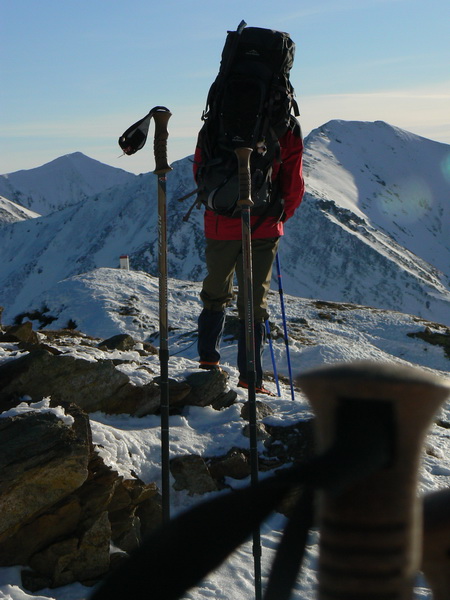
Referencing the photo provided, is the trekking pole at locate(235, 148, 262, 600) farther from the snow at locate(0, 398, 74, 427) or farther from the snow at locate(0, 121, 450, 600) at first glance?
the snow at locate(0, 398, 74, 427)

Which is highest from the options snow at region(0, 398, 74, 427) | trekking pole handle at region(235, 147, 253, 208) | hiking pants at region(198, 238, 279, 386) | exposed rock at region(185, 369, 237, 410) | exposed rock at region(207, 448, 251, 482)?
trekking pole handle at region(235, 147, 253, 208)

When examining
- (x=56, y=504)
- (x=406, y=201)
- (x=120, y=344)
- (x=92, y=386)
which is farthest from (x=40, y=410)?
(x=406, y=201)

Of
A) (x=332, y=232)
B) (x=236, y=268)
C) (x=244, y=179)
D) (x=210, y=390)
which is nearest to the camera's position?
(x=244, y=179)

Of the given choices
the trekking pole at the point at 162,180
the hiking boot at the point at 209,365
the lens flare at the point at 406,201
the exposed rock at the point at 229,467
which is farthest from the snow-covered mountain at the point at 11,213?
the trekking pole at the point at 162,180

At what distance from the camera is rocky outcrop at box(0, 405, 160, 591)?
5039 mm

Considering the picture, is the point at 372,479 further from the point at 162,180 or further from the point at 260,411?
the point at 260,411

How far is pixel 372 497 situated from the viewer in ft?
2.63

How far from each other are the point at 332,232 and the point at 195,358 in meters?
73.9

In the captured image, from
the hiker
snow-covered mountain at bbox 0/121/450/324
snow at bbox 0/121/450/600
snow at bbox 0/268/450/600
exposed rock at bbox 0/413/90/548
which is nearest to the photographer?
snow at bbox 0/268/450/600

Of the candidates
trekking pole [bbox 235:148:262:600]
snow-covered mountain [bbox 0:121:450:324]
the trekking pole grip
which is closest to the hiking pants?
trekking pole [bbox 235:148:262:600]

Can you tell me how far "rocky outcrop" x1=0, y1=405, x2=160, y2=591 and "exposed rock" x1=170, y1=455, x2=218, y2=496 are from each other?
0.85 metres

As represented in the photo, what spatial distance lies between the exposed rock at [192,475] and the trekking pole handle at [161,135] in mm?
2742

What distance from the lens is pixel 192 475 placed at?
660 cm

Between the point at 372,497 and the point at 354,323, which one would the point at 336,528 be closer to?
the point at 372,497
